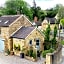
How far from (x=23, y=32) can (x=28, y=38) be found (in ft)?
6.69

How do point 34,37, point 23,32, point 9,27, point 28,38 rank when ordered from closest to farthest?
point 28,38, point 34,37, point 23,32, point 9,27

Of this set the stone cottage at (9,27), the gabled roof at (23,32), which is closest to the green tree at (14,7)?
the stone cottage at (9,27)

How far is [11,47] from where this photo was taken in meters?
37.8

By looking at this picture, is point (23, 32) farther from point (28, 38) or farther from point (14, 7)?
point (14, 7)

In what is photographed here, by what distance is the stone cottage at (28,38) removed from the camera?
3491cm

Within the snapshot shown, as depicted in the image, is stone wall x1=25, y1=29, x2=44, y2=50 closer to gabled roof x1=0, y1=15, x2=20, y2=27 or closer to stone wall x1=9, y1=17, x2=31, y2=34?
stone wall x1=9, y1=17, x2=31, y2=34

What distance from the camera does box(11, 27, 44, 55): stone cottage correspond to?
115 feet

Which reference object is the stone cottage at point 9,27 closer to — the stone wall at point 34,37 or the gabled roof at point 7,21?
the gabled roof at point 7,21

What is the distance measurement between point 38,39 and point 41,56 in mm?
4997

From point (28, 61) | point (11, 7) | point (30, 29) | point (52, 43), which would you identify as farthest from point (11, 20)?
point (11, 7)

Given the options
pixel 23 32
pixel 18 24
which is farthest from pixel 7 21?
pixel 23 32

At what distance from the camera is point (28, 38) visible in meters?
35.1

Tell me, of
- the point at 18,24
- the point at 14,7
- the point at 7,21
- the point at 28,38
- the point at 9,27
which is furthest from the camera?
the point at 14,7

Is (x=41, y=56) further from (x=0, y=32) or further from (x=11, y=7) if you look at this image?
(x=11, y=7)
